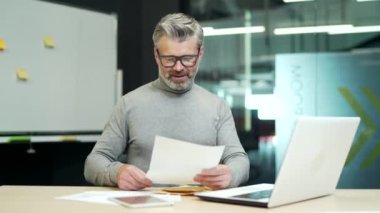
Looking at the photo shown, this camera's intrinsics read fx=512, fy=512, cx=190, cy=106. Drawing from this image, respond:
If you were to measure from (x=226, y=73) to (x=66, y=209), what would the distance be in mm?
4182

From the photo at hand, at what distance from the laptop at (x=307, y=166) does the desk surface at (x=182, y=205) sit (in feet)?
0.08

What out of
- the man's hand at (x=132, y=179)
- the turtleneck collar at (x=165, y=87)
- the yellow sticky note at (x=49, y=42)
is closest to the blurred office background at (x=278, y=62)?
the yellow sticky note at (x=49, y=42)

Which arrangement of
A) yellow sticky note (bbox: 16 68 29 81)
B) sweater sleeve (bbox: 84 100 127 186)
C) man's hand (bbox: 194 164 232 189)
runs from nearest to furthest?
man's hand (bbox: 194 164 232 189)
sweater sleeve (bbox: 84 100 127 186)
yellow sticky note (bbox: 16 68 29 81)

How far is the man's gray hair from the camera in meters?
2.11

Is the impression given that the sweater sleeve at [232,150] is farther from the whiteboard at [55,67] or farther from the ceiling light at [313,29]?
the ceiling light at [313,29]

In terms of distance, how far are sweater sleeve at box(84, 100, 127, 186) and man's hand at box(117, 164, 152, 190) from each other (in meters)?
0.06

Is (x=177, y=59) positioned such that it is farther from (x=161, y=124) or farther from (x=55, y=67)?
(x=55, y=67)

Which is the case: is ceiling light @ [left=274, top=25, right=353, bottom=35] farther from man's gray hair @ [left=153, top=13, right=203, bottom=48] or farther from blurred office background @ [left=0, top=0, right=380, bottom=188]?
man's gray hair @ [left=153, top=13, right=203, bottom=48]

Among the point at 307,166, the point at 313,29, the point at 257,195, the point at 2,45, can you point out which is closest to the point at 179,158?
the point at 257,195

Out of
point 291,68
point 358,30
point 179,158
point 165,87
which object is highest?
point 358,30

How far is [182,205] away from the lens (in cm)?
155

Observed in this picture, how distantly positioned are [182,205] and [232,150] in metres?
0.64

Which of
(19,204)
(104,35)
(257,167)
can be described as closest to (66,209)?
(19,204)

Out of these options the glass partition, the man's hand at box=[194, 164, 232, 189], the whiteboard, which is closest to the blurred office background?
the glass partition
